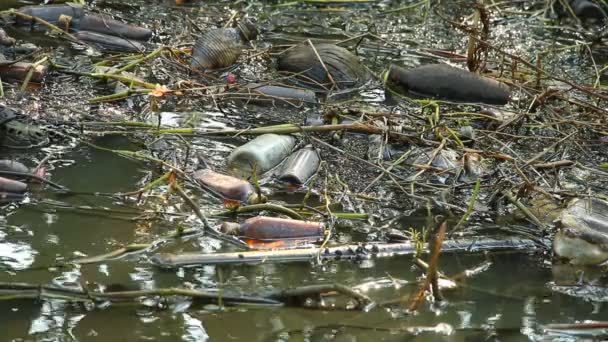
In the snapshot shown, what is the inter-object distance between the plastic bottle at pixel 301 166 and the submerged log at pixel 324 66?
118 centimetres

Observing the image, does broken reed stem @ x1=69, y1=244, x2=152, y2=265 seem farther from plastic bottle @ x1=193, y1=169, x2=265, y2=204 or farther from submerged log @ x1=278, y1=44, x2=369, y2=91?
submerged log @ x1=278, y1=44, x2=369, y2=91

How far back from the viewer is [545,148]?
5.25 metres

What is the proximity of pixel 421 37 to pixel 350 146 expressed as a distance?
8.37 ft

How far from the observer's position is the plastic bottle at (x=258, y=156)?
4.64 m

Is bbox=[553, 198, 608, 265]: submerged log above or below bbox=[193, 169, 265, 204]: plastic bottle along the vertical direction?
below

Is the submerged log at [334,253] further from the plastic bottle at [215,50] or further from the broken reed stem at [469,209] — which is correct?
the plastic bottle at [215,50]

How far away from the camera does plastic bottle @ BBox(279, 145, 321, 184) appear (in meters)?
4.55

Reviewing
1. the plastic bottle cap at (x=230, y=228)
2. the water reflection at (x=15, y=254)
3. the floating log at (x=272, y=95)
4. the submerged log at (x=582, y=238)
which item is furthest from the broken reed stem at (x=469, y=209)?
the water reflection at (x=15, y=254)

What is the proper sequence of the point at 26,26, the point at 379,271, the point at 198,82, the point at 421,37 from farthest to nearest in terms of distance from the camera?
the point at 421,37 → the point at 26,26 → the point at 198,82 → the point at 379,271

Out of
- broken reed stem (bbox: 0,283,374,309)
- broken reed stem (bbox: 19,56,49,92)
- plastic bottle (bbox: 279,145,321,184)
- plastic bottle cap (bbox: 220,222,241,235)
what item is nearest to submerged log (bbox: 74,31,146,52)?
broken reed stem (bbox: 19,56,49,92)

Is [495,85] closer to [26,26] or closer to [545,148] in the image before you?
[545,148]

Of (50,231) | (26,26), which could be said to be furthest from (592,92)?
(26,26)

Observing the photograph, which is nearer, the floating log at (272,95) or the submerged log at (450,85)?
the floating log at (272,95)

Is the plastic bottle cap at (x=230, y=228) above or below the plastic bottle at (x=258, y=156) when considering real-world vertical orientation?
below
